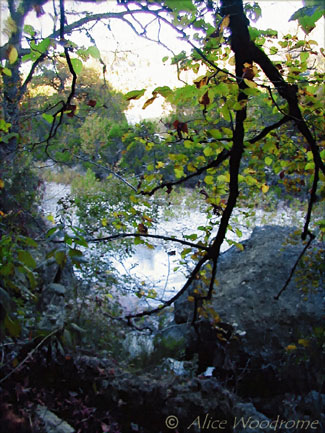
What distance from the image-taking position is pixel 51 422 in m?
1.59

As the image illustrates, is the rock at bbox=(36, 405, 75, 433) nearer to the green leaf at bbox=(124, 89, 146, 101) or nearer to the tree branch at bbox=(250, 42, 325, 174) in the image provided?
the green leaf at bbox=(124, 89, 146, 101)

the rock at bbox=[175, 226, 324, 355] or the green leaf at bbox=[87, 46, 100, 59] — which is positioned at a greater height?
the green leaf at bbox=[87, 46, 100, 59]

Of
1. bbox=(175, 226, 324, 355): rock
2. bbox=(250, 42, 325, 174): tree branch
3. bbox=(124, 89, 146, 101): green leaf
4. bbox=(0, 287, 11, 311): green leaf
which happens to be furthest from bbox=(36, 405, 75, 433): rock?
bbox=(250, 42, 325, 174): tree branch

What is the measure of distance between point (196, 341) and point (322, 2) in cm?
282

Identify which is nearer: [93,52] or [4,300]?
[4,300]

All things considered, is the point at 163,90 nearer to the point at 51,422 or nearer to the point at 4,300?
the point at 4,300

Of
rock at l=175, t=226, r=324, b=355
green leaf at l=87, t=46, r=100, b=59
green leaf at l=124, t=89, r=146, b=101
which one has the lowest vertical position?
rock at l=175, t=226, r=324, b=355

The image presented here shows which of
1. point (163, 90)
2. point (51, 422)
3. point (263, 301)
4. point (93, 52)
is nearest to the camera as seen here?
point (163, 90)

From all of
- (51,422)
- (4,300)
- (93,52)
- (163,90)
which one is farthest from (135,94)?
(51,422)

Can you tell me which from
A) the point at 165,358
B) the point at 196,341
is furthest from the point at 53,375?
the point at 196,341

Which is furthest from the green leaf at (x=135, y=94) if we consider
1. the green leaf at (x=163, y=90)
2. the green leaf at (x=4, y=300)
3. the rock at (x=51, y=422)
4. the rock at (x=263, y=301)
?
the rock at (x=263, y=301)

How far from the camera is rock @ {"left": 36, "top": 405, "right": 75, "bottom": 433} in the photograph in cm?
155

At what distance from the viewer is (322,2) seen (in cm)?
57

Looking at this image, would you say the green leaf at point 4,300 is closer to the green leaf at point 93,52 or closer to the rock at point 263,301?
Result: the green leaf at point 93,52
